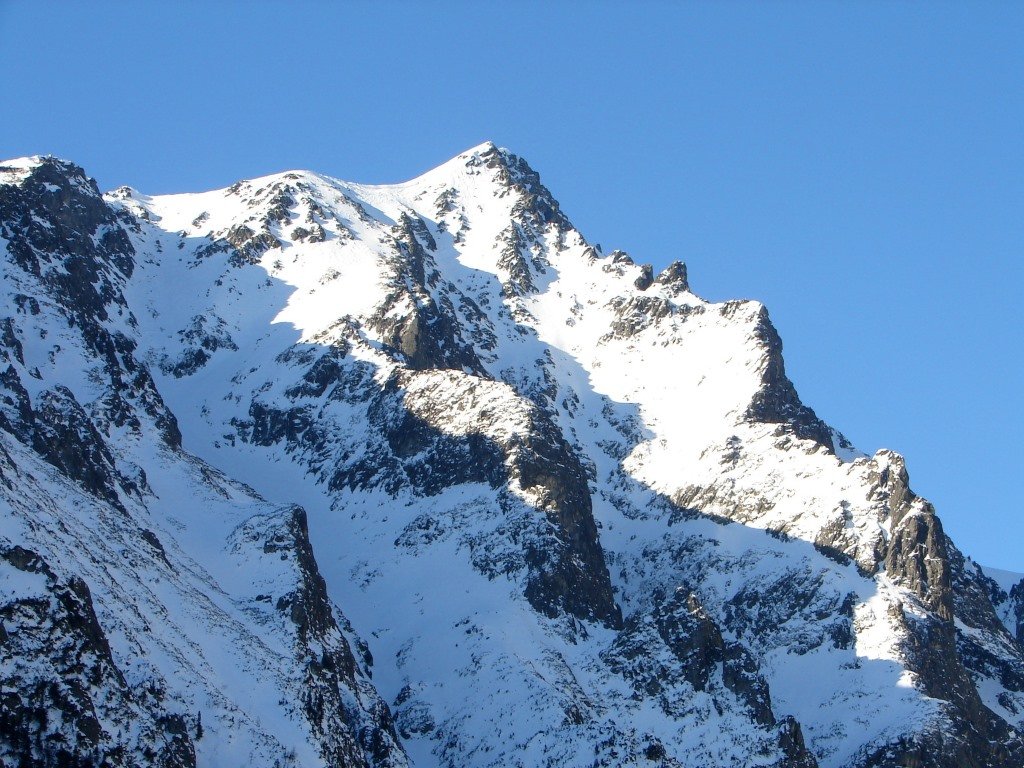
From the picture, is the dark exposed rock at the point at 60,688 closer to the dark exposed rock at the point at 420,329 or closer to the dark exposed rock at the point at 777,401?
the dark exposed rock at the point at 420,329

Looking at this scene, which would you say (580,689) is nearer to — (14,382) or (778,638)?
(778,638)

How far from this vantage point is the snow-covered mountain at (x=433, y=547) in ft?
260

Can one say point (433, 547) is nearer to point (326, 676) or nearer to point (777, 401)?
point (326, 676)

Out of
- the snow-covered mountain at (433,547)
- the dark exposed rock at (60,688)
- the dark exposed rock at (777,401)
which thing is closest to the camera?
the dark exposed rock at (60,688)

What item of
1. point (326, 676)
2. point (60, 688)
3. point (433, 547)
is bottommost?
point (60, 688)

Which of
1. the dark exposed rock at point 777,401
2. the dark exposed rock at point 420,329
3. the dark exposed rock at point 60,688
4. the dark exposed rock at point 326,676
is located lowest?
the dark exposed rock at point 60,688

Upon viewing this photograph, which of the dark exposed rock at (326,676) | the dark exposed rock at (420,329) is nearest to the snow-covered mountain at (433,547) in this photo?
the dark exposed rock at (326,676)

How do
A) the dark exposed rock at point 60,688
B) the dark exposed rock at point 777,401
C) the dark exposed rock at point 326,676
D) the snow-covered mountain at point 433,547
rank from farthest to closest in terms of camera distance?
the dark exposed rock at point 777,401 < the dark exposed rock at point 326,676 < the snow-covered mountain at point 433,547 < the dark exposed rock at point 60,688

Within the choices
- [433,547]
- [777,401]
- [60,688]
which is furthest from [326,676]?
[777,401]

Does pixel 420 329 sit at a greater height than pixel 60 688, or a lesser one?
greater

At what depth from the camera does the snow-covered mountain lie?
79125 mm

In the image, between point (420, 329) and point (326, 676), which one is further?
point (420, 329)

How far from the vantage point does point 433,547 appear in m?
130

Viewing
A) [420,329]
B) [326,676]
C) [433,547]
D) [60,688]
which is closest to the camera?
[60,688]
